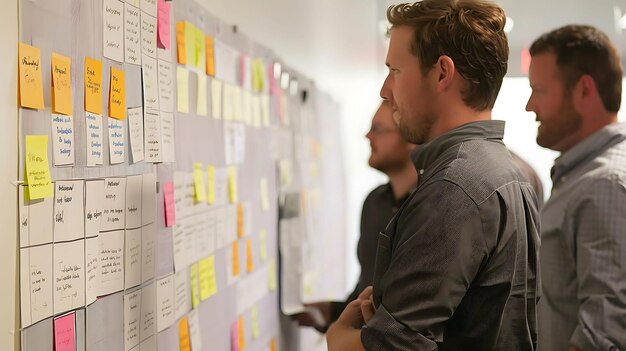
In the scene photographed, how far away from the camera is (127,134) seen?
1.50m

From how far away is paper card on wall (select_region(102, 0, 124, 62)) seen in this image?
1416 mm

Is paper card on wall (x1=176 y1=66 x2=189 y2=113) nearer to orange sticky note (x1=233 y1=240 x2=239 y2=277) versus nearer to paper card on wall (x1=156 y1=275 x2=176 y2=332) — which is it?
paper card on wall (x1=156 y1=275 x2=176 y2=332)

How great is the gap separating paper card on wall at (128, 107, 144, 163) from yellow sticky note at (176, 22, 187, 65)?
0.94ft

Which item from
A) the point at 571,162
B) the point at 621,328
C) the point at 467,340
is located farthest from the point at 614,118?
the point at 467,340

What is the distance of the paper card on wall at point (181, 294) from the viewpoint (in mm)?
1807

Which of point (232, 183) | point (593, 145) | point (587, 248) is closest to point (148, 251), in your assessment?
point (232, 183)

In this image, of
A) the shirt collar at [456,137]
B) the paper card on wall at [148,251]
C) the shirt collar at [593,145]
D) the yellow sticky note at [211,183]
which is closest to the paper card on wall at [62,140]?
the paper card on wall at [148,251]

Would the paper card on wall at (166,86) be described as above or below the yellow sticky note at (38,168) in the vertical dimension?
above

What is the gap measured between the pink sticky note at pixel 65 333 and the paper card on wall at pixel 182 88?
0.68 meters

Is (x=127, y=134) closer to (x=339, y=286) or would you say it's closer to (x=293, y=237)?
(x=293, y=237)

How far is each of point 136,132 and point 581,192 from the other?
115 centimetres

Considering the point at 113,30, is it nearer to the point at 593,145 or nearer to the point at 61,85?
the point at 61,85

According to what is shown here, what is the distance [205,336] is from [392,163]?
0.96m

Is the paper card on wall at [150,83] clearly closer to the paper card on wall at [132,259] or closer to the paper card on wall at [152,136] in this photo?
the paper card on wall at [152,136]
